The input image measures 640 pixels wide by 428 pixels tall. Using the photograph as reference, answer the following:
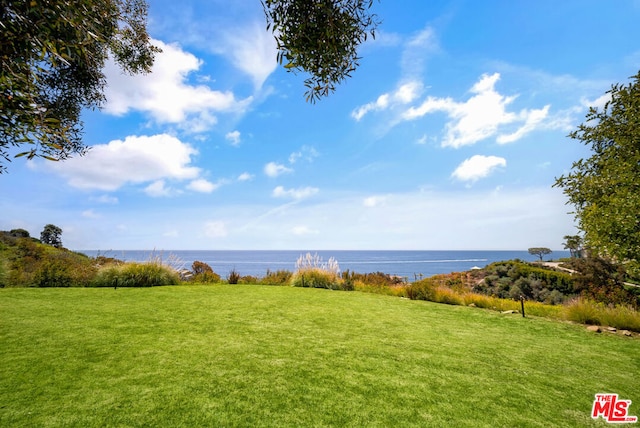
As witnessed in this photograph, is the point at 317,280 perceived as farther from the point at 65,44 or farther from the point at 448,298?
the point at 65,44

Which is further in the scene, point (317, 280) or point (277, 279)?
point (277, 279)

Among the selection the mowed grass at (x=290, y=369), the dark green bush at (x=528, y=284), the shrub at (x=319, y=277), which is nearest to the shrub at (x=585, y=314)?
the mowed grass at (x=290, y=369)

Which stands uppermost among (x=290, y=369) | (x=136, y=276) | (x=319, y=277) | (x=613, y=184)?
(x=613, y=184)

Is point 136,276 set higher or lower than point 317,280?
higher

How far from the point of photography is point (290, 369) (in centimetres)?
288

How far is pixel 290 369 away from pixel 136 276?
8.48 m

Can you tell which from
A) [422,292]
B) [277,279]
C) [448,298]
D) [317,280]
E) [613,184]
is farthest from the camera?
[277,279]

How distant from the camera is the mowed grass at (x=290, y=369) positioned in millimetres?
2125

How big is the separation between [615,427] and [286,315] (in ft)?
14.2

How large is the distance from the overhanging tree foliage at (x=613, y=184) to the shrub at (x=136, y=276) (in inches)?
445

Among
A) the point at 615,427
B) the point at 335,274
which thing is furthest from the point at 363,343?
the point at 335,274

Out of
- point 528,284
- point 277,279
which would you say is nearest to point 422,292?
point 277,279

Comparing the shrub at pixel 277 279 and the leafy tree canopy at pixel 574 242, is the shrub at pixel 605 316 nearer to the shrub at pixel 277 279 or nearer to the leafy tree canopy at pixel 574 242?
the leafy tree canopy at pixel 574 242

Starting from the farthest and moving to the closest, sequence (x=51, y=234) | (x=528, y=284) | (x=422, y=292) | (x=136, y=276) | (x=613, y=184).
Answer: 1. (x=51, y=234)
2. (x=528, y=284)
3. (x=136, y=276)
4. (x=422, y=292)
5. (x=613, y=184)
